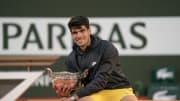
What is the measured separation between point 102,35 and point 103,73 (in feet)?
9.50

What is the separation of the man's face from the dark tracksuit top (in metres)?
0.11

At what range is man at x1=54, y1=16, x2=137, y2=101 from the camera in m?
4.30

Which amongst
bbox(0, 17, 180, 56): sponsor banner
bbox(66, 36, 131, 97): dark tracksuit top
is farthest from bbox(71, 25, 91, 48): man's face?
bbox(0, 17, 180, 56): sponsor banner

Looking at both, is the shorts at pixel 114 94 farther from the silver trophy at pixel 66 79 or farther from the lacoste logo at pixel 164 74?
the lacoste logo at pixel 164 74

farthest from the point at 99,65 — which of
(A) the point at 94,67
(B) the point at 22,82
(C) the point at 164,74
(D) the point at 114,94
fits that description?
(B) the point at 22,82

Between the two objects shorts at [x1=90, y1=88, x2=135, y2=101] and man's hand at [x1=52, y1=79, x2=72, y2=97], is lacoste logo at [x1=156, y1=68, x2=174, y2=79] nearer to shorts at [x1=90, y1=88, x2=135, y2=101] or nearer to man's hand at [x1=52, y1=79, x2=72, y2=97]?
shorts at [x1=90, y1=88, x2=135, y2=101]

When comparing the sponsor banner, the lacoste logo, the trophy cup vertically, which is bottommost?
the lacoste logo

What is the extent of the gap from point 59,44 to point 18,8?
2.09 ft

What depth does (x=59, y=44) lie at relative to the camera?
285 inches

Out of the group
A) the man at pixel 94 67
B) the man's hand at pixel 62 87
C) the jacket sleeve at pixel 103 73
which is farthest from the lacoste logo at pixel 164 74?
the man's hand at pixel 62 87

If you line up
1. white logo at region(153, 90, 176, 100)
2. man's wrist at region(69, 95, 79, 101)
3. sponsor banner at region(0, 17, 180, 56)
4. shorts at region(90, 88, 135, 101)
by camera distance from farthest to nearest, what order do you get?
sponsor banner at region(0, 17, 180, 56) < white logo at region(153, 90, 176, 100) < shorts at region(90, 88, 135, 101) < man's wrist at region(69, 95, 79, 101)

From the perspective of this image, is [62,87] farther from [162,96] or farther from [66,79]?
[162,96]

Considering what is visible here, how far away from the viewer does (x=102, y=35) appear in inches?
285


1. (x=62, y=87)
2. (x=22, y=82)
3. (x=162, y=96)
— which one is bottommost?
(x=162, y=96)
